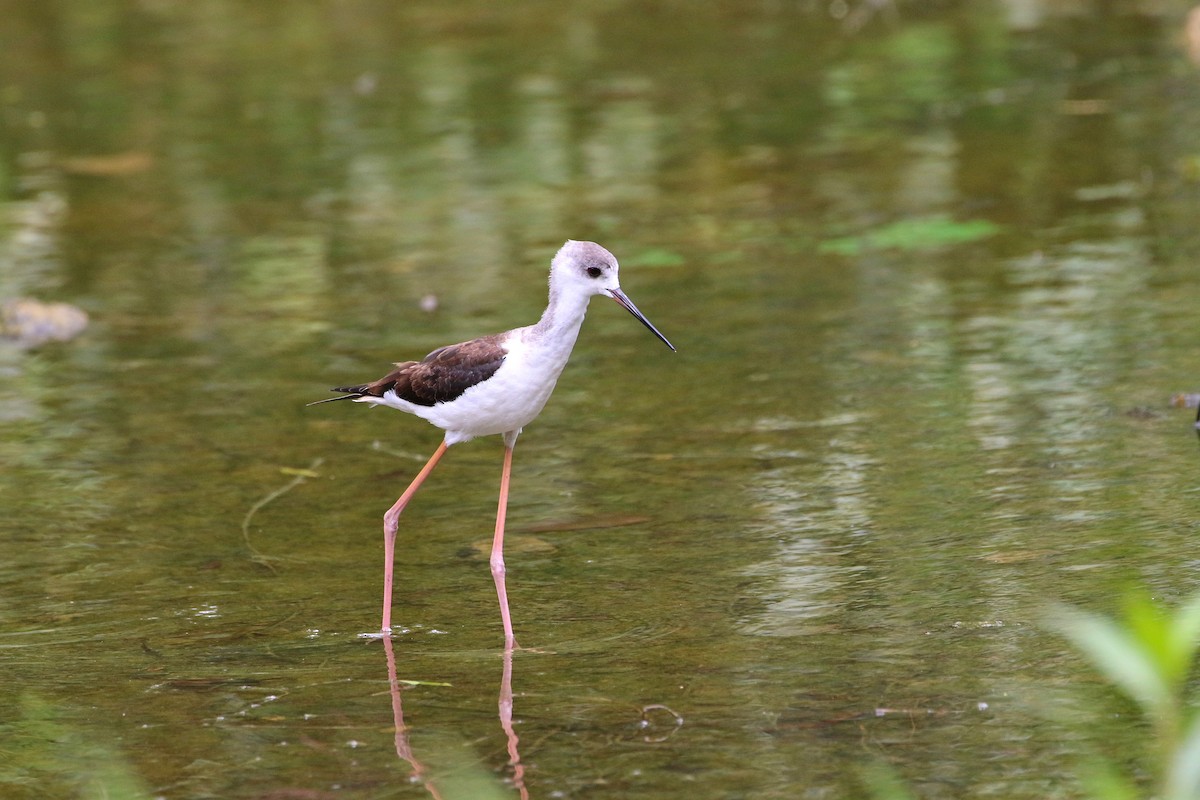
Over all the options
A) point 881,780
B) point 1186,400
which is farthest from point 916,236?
point 881,780

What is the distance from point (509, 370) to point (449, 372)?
27 cm

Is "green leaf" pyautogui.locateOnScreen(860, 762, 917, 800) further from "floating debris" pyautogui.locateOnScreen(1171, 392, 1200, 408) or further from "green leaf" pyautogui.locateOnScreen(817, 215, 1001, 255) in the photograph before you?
"green leaf" pyautogui.locateOnScreen(817, 215, 1001, 255)

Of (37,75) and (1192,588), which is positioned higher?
(37,75)

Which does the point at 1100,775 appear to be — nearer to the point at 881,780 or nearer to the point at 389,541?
the point at 881,780

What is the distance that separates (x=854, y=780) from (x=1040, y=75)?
10148 mm

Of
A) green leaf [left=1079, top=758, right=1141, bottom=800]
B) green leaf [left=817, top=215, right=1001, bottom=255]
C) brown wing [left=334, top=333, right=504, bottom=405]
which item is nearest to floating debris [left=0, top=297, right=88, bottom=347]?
brown wing [left=334, top=333, right=504, bottom=405]

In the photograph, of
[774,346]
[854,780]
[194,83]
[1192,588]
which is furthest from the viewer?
[194,83]

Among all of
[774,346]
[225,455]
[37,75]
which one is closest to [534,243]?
[774,346]

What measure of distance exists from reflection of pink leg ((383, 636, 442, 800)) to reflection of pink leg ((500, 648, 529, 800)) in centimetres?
20

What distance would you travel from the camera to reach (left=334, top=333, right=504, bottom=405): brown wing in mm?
5496

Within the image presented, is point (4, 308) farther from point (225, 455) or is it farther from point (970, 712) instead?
point (970, 712)

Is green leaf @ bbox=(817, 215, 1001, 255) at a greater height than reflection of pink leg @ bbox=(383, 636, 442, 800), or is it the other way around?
green leaf @ bbox=(817, 215, 1001, 255)

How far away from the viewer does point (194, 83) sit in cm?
1519

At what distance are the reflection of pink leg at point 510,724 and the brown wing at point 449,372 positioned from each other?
91 centimetres
